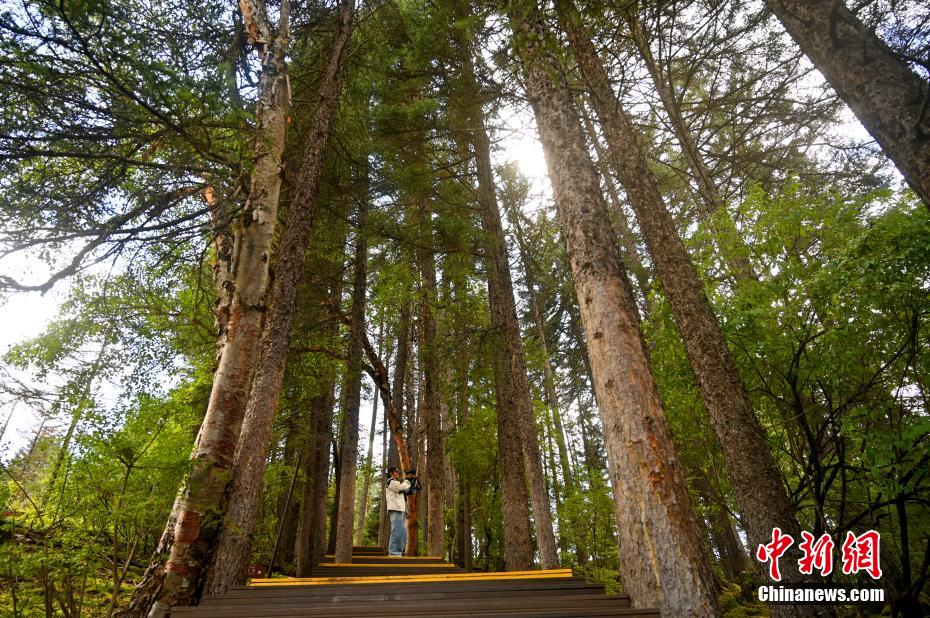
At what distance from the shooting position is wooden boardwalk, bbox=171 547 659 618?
8.65 ft

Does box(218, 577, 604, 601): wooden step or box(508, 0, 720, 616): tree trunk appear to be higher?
box(508, 0, 720, 616): tree trunk

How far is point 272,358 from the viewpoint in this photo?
5.32 meters

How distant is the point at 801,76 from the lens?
851 cm

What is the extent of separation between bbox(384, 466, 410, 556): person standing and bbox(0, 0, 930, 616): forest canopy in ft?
0.86

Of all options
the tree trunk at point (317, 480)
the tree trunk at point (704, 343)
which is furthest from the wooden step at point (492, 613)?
the tree trunk at point (317, 480)

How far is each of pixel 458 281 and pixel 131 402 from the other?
742 cm

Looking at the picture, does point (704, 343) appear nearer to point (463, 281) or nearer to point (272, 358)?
point (272, 358)

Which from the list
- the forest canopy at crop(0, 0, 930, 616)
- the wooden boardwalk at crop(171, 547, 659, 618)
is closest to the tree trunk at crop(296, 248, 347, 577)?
the forest canopy at crop(0, 0, 930, 616)

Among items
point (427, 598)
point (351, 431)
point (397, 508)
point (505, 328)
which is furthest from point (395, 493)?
point (427, 598)

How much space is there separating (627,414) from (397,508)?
732 centimetres

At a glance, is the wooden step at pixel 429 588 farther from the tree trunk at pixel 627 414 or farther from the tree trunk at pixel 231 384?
the tree trunk at pixel 231 384

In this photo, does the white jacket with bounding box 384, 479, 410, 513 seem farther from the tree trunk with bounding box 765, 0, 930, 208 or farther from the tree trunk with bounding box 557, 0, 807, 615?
the tree trunk with bounding box 765, 0, 930, 208

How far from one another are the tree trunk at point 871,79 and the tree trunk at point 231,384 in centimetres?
572

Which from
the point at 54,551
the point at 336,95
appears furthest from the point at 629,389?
the point at 54,551
